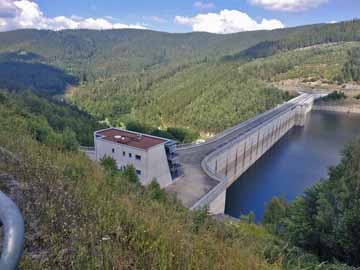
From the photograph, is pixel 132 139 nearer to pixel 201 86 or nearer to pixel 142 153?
pixel 142 153

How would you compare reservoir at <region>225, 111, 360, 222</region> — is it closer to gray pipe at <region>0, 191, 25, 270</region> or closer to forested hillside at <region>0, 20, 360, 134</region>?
forested hillside at <region>0, 20, 360, 134</region>

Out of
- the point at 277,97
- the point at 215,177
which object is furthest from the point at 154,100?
the point at 215,177

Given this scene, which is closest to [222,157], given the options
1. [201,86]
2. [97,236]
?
[97,236]

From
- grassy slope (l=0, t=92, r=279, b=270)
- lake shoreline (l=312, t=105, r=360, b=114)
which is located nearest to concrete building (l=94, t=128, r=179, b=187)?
grassy slope (l=0, t=92, r=279, b=270)

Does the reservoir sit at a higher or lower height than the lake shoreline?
lower

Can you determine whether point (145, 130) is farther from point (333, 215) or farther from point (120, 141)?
point (333, 215)

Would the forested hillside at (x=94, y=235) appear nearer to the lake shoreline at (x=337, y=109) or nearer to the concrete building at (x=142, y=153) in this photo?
the concrete building at (x=142, y=153)

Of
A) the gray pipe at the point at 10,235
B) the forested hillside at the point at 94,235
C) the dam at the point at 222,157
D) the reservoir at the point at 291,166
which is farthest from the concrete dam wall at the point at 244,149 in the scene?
the gray pipe at the point at 10,235
